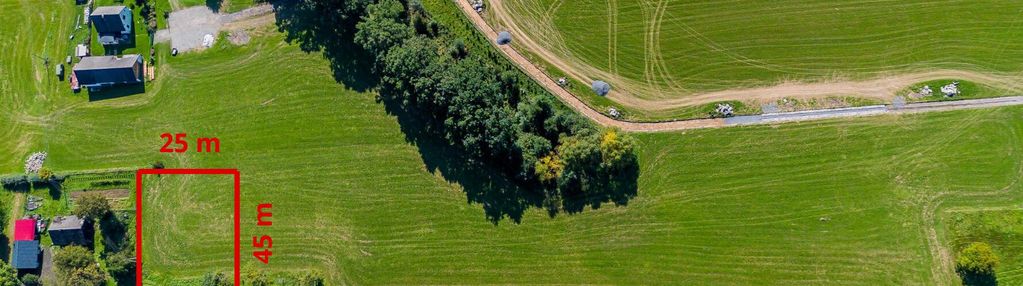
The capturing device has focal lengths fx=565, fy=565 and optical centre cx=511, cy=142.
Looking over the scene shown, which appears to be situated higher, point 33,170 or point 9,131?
point 9,131

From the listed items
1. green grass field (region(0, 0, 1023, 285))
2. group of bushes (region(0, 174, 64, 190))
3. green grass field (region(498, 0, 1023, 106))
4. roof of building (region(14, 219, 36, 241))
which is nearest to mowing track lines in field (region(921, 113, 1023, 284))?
green grass field (region(0, 0, 1023, 285))

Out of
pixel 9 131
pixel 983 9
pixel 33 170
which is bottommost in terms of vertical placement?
pixel 33 170

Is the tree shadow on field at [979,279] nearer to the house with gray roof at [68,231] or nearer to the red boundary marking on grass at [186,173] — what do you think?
the red boundary marking on grass at [186,173]

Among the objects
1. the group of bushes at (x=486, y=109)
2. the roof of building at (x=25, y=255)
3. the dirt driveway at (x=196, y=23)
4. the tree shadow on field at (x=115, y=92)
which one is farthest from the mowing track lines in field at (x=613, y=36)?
the roof of building at (x=25, y=255)

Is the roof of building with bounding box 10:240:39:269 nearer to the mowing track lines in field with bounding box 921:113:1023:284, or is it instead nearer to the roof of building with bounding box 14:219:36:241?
the roof of building with bounding box 14:219:36:241

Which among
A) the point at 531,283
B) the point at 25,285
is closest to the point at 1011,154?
the point at 531,283

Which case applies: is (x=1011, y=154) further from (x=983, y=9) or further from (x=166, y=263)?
(x=166, y=263)

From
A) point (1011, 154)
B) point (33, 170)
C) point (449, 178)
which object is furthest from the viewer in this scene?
point (33, 170)
